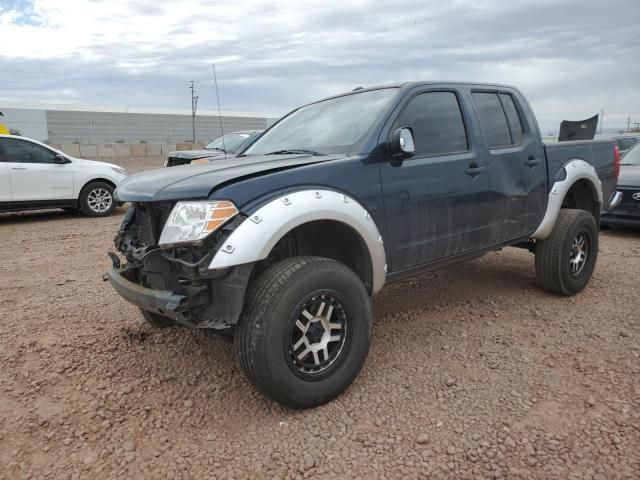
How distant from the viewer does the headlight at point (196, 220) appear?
2570 mm

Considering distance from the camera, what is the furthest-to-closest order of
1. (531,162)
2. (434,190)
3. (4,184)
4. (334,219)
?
(4,184), (531,162), (434,190), (334,219)

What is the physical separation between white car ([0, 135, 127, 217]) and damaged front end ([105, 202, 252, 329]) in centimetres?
750

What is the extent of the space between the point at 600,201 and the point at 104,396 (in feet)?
15.3

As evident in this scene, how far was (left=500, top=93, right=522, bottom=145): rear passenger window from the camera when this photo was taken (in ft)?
14.3

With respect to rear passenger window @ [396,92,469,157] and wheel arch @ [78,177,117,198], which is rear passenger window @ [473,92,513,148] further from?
wheel arch @ [78,177,117,198]

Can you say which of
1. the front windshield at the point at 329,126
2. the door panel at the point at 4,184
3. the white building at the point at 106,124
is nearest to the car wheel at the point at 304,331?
the front windshield at the point at 329,126

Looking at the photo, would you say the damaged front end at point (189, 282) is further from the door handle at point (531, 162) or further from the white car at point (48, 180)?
the white car at point (48, 180)

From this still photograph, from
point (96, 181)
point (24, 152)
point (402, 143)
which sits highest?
point (24, 152)

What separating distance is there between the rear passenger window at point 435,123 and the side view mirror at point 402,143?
0.29 m

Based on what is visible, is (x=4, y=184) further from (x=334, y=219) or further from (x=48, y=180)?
(x=334, y=219)

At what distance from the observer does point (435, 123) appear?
3.71 meters

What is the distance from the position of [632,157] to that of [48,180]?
10.5 m

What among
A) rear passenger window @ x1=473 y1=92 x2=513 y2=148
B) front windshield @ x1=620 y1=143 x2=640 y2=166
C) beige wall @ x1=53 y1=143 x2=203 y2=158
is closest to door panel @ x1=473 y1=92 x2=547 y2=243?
rear passenger window @ x1=473 y1=92 x2=513 y2=148

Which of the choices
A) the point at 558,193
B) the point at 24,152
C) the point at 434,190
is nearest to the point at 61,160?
the point at 24,152
